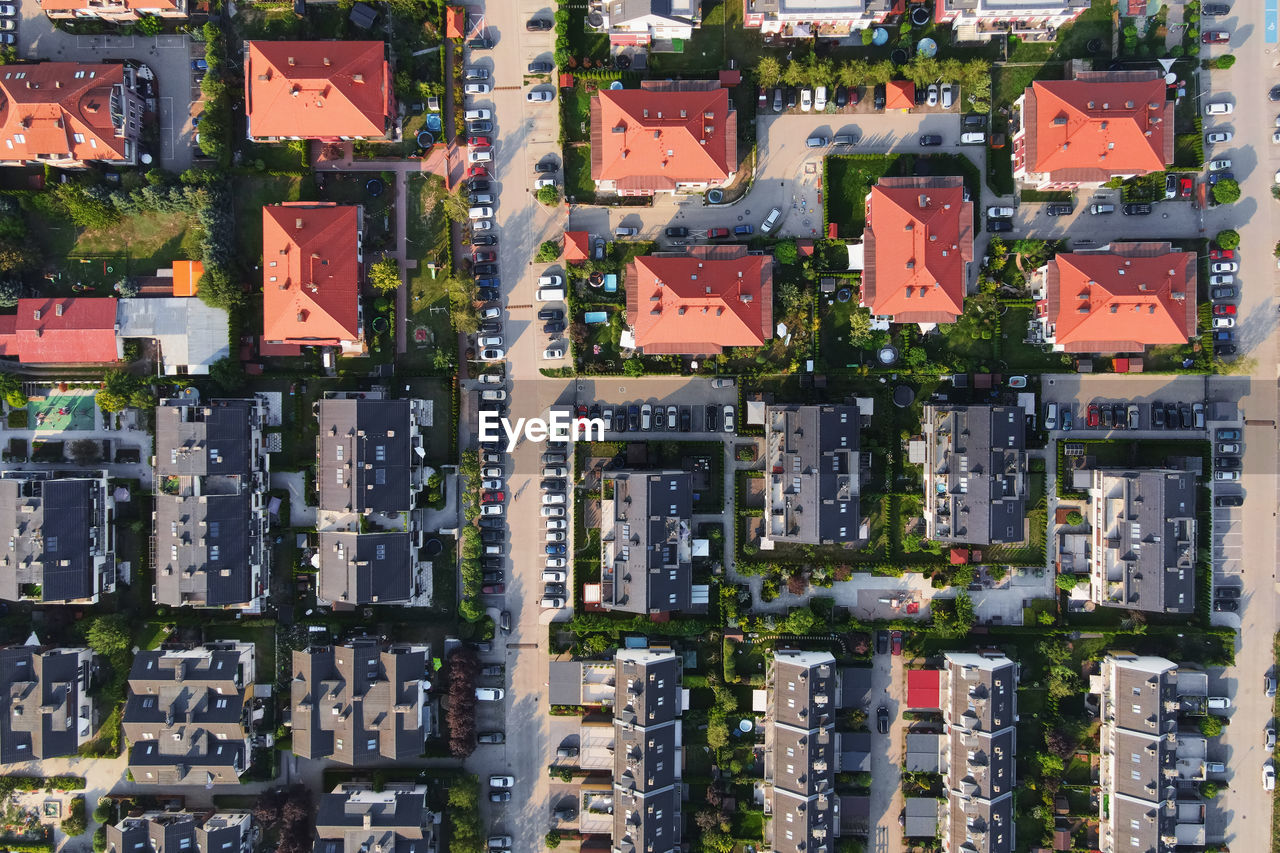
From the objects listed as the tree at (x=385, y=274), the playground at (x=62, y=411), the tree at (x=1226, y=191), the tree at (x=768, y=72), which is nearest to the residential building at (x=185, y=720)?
the playground at (x=62, y=411)

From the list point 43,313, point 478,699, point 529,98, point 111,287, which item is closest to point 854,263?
point 529,98

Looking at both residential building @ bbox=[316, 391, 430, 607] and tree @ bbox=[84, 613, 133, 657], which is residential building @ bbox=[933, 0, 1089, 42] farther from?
tree @ bbox=[84, 613, 133, 657]

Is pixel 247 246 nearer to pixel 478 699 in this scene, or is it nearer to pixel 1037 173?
pixel 478 699

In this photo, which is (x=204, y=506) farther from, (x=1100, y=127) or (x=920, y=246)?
(x=1100, y=127)

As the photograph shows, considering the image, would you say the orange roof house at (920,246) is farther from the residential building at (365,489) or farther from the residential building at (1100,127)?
the residential building at (365,489)

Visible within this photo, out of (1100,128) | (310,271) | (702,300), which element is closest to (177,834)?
(310,271)

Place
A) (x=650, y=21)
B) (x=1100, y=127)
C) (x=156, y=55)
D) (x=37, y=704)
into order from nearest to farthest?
(x=1100, y=127), (x=650, y=21), (x=37, y=704), (x=156, y=55)

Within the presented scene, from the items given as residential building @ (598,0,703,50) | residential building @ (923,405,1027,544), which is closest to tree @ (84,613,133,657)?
residential building @ (598,0,703,50)
